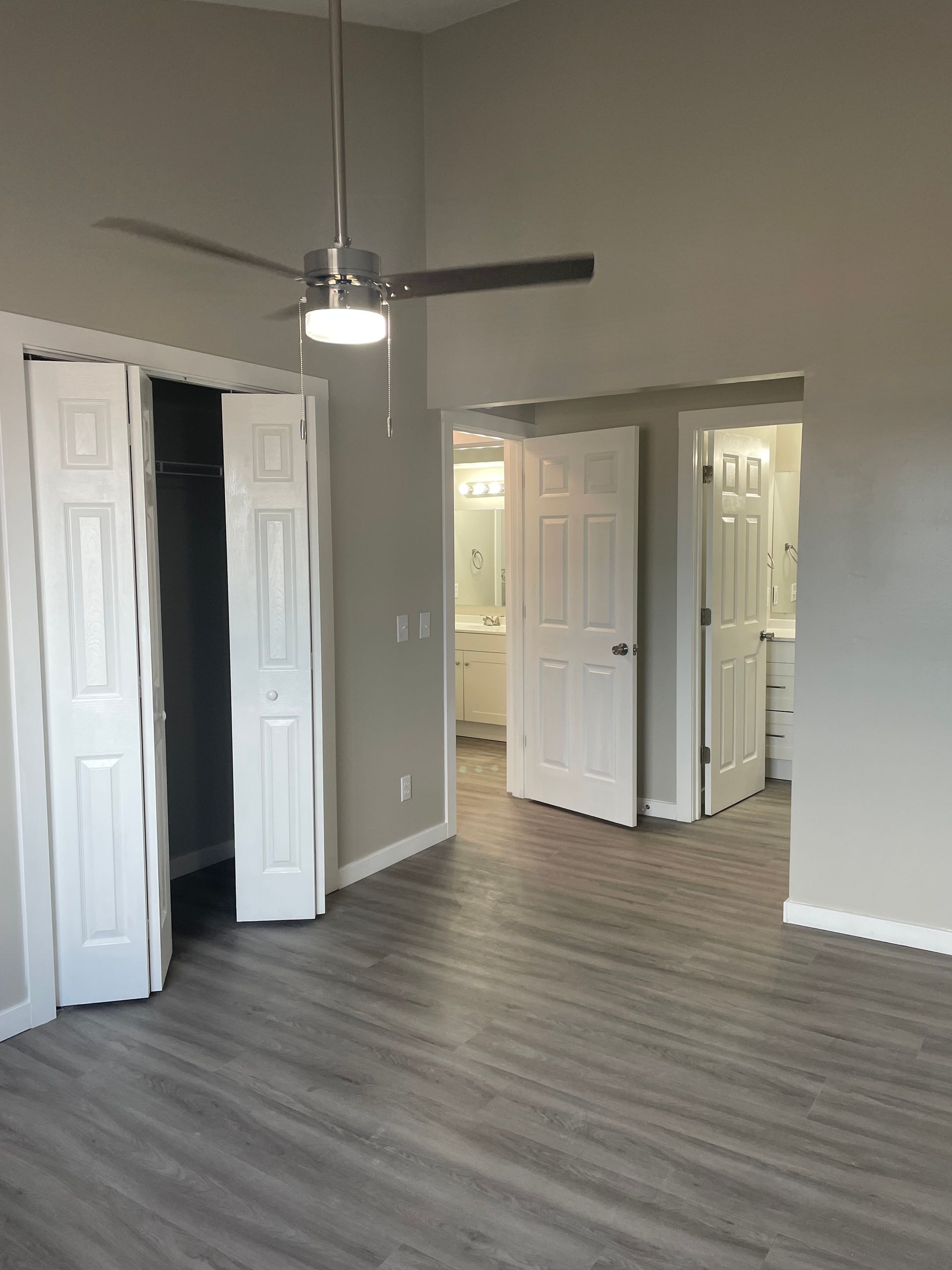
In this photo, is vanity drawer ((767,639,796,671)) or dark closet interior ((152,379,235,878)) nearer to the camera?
dark closet interior ((152,379,235,878))

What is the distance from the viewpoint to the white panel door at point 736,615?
5.05 meters

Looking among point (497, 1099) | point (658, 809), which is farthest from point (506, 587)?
point (497, 1099)

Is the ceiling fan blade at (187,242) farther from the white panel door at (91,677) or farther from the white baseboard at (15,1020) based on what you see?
the white baseboard at (15,1020)

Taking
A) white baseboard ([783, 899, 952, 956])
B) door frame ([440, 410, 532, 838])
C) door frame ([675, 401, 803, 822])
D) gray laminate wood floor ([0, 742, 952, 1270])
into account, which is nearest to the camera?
gray laminate wood floor ([0, 742, 952, 1270])

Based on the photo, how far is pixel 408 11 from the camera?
4086mm

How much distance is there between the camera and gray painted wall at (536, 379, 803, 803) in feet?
16.3

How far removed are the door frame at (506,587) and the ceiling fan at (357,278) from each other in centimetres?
213

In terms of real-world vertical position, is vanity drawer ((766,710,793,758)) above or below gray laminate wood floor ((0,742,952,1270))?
above

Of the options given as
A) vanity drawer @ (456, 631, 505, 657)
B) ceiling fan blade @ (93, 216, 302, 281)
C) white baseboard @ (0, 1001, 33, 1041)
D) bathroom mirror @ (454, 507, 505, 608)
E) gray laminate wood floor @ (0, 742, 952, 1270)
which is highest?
ceiling fan blade @ (93, 216, 302, 281)

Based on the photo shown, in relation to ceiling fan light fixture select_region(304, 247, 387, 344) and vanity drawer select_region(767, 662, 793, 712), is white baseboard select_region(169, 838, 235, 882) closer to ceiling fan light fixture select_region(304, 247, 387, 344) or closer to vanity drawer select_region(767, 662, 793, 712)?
ceiling fan light fixture select_region(304, 247, 387, 344)

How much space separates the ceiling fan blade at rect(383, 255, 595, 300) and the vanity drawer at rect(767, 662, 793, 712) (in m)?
4.14

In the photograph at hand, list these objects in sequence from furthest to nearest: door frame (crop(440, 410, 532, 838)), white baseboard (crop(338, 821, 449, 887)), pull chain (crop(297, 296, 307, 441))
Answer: door frame (crop(440, 410, 532, 838))
white baseboard (crop(338, 821, 449, 887))
pull chain (crop(297, 296, 307, 441))

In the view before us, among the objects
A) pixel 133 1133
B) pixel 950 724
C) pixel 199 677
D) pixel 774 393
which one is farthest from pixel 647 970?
pixel 774 393

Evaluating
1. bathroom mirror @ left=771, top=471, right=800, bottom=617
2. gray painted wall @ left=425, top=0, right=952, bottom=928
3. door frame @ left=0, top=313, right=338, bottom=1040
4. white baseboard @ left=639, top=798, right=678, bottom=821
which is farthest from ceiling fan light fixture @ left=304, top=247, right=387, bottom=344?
bathroom mirror @ left=771, top=471, right=800, bottom=617
